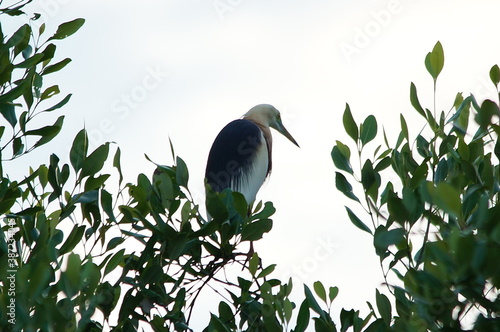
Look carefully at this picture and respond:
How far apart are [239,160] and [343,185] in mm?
3450

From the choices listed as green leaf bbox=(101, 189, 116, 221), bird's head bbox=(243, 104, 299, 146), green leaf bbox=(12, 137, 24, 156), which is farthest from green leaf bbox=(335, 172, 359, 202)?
bird's head bbox=(243, 104, 299, 146)

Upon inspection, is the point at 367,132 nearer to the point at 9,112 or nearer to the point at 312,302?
the point at 312,302

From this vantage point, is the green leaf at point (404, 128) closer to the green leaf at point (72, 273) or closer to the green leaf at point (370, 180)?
the green leaf at point (370, 180)

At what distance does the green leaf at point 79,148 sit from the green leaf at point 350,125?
Answer: 878mm

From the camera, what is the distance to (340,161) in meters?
2.20

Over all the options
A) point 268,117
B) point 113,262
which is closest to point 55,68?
point 113,262

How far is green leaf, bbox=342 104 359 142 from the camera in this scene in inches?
85.4

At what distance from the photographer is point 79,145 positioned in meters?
2.27

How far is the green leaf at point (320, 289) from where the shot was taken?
228 centimetres

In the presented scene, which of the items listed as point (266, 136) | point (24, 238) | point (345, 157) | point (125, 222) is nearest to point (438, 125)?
point (345, 157)

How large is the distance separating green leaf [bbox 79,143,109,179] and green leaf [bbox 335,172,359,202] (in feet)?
2.57

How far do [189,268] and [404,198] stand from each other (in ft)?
3.55

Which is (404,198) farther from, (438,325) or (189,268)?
(189,268)

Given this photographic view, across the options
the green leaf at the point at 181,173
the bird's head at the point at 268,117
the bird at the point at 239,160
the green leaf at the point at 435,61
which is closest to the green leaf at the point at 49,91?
the green leaf at the point at 181,173
